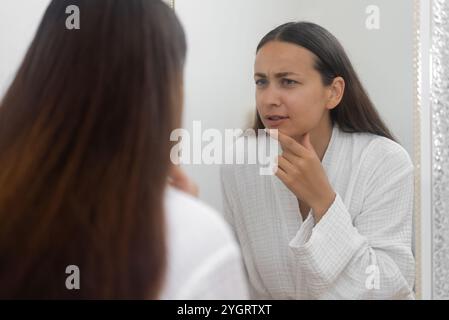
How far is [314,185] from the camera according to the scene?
1065 millimetres

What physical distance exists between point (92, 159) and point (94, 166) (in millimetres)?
12

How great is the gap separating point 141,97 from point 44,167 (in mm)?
191

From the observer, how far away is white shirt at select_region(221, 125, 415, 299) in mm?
1053

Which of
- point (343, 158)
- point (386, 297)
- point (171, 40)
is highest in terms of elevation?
point (171, 40)

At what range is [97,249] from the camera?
3.10ft

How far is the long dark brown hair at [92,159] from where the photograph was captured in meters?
0.92

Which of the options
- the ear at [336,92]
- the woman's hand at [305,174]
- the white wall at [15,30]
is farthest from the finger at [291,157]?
the white wall at [15,30]

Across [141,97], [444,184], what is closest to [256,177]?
[141,97]

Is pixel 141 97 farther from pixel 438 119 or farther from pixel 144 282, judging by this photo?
pixel 438 119

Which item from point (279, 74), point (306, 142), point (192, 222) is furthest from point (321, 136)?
point (192, 222)

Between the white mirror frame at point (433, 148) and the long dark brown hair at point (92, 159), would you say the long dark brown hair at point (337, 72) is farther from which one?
the long dark brown hair at point (92, 159)

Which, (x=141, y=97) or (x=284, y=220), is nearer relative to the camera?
(x=141, y=97)

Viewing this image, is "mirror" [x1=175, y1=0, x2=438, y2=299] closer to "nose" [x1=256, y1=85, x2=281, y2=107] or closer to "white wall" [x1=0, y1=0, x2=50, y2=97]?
"nose" [x1=256, y1=85, x2=281, y2=107]

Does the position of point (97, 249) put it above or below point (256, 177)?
below
